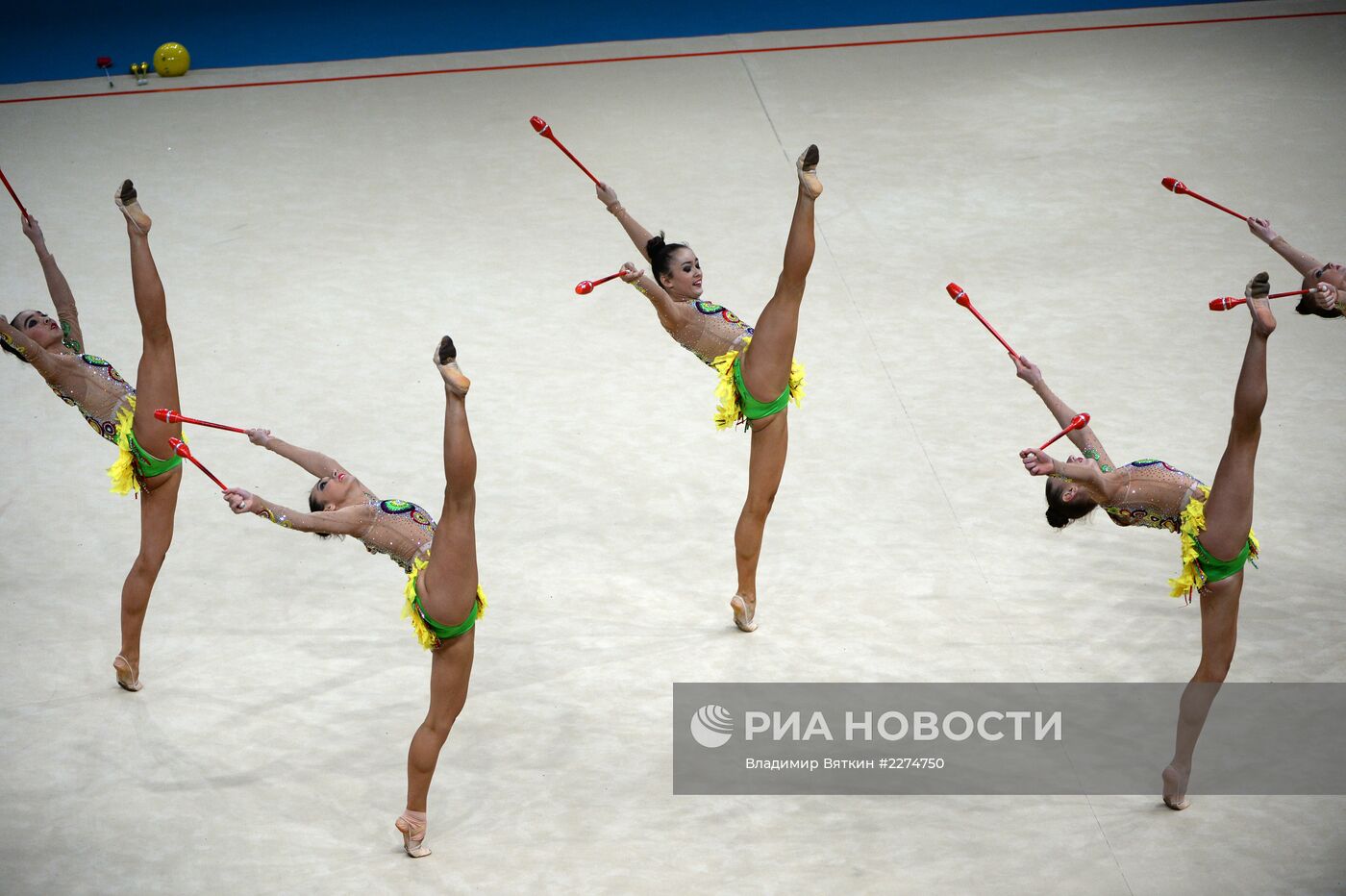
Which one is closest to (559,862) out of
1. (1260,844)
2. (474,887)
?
(474,887)

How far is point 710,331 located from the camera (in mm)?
4590

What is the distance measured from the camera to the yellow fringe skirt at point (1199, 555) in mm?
3629

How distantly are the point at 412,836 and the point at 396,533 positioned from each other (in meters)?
0.84

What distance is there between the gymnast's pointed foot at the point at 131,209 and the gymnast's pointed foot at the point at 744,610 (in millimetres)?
2224

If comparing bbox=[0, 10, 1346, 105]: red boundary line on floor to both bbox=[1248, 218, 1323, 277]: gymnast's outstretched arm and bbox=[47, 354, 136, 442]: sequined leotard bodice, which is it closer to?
bbox=[47, 354, 136, 442]: sequined leotard bodice

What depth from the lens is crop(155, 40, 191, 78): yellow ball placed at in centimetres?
977

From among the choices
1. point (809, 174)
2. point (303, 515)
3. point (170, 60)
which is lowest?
point (303, 515)

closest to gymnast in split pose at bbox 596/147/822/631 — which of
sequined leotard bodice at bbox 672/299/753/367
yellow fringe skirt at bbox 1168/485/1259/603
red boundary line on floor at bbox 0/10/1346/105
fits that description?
sequined leotard bodice at bbox 672/299/753/367

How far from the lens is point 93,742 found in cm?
424

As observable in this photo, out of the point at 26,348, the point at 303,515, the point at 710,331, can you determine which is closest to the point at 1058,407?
the point at 710,331

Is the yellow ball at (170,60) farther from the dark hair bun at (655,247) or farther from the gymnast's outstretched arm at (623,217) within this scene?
the dark hair bun at (655,247)

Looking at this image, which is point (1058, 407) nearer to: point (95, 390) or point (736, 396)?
point (736, 396)

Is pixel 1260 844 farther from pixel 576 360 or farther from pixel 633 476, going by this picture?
pixel 576 360

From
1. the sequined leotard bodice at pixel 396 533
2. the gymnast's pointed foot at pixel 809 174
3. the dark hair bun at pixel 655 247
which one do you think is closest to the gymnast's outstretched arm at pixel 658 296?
the dark hair bun at pixel 655 247
